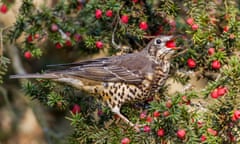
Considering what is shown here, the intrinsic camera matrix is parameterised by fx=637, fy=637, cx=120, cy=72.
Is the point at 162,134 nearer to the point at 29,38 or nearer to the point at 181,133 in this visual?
the point at 181,133

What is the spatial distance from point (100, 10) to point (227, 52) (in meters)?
0.81

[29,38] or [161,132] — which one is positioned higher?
[29,38]

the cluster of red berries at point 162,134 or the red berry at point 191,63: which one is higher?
the red berry at point 191,63

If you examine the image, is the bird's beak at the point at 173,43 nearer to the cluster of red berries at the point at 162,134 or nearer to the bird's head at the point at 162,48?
the bird's head at the point at 162,48

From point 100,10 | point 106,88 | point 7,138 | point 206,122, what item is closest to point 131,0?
point 100,10

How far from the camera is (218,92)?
10.8 feet

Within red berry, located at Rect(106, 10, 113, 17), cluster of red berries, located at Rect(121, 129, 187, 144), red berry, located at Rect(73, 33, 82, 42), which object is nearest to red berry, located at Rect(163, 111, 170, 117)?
cluster of red berries, located at Rect(121, 129, 187, 144)

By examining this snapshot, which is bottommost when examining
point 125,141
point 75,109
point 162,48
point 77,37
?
point 125,141

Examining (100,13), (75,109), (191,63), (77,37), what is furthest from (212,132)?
(77,37)

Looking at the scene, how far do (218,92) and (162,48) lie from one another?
0.91m

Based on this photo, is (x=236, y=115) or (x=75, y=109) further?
(x=75, y=109)

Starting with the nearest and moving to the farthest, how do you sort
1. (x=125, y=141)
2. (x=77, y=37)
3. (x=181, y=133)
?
(x=181, y=133) → (x=125, y=141) → (x=77, y=37)

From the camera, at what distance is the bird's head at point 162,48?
4043mm

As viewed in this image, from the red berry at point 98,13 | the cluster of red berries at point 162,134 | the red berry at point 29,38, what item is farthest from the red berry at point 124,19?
the cluster of red berries at point 162,134
